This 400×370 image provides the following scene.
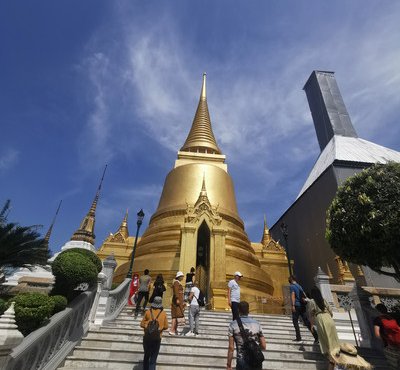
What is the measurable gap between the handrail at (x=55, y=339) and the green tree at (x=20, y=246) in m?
5.63

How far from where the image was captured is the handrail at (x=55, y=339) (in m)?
4.14

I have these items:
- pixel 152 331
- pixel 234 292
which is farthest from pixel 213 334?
pixel 152 331

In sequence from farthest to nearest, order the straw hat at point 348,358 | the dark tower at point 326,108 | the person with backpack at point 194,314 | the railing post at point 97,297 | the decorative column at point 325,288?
the dark tower at point 326,108 < the decorative column at point 325,288 < the person with backpack at point 194,314 < the railing post at point 97,297 < the straw hat at point 348,358

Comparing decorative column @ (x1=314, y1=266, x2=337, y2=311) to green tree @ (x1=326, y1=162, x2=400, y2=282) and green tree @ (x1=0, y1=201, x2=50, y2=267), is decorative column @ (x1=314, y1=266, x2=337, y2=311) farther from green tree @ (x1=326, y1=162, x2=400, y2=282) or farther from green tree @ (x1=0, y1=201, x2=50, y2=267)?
green tree @ (x1=0, y1=201, x2=50, y2=267)

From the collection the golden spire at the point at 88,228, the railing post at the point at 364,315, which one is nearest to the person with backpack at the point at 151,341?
the railing post at the point at 364,315

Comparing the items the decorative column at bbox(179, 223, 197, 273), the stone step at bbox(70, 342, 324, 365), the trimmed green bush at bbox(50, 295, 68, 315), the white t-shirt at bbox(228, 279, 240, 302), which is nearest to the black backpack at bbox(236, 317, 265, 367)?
the stone step at bbox(70, 342, 324, 365)

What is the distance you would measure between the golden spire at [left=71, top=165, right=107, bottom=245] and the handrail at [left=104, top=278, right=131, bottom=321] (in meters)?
12.7

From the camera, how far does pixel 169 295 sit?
12.8 metres

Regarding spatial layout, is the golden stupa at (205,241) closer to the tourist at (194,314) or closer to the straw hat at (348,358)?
the tourist at (194,314)

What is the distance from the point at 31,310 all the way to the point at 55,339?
1441mm

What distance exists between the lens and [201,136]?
27453mm

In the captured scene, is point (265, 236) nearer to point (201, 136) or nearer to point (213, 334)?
point (201, 136)

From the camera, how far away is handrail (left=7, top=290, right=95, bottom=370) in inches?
163

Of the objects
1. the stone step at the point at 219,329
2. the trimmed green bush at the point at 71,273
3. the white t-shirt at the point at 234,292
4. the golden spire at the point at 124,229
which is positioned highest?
the golden spire at the point at 124,229
